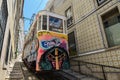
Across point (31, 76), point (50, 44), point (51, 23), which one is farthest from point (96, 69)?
point (31, 76)

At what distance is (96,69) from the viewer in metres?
8.08

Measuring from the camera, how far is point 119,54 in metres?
6.78

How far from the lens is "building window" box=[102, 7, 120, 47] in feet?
24.5

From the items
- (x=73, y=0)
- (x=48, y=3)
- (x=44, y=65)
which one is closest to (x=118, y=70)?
(x=44, y=65)

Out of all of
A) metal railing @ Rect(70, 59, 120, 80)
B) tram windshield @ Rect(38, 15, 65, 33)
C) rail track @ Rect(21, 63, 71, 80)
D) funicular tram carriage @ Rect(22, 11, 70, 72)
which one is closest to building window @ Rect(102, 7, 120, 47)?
metal railing @ Rect(70, 59, 120, 80)

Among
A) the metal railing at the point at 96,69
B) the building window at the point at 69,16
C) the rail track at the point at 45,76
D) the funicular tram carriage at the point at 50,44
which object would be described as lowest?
the rail track at the point at 45,76

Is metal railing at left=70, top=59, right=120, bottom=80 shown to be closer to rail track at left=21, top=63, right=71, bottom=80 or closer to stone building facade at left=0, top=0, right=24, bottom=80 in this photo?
rail track at left=21, top=63, right=71, bottom=80

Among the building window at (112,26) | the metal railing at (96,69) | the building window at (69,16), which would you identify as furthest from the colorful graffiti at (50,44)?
the building window at (69,16)

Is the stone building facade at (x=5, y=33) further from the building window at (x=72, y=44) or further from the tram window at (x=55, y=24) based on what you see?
the building window at (x=72, y=44)

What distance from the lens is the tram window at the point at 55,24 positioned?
8.03m

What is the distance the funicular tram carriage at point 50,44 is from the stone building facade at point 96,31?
6.04ft

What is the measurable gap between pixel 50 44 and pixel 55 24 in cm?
151

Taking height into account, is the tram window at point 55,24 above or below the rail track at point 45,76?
above

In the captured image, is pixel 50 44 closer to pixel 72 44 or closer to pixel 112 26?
pixel 112 26
